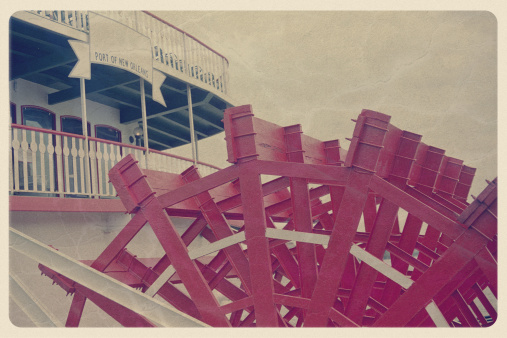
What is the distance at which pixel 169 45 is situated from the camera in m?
4.43

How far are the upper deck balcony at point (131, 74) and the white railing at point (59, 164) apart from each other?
0.93 feet

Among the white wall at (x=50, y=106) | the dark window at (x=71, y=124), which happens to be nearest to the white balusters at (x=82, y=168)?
the dark window at (x=71, y=124)

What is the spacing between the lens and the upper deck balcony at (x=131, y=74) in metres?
4.31

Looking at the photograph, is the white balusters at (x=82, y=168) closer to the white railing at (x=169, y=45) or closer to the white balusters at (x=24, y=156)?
the white balusters at (x=24, y=156)

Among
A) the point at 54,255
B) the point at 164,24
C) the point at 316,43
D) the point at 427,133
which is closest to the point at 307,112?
the point at 316,43

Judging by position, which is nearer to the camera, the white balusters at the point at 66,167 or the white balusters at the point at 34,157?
the white balusters at the point at 34,157

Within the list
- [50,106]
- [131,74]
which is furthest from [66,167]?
[131,74]

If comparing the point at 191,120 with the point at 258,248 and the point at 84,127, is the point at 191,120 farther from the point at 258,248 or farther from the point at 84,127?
the point at 258,248

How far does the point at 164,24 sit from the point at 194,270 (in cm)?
156

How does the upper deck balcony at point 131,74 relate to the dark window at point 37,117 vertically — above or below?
above

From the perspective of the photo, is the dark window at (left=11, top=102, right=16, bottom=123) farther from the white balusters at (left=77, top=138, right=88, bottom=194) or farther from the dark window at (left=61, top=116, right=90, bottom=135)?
the white balusters at (left=77, top=138, right=88, bottom=194)

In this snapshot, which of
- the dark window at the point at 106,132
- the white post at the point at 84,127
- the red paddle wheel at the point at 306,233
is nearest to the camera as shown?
the red paddle wheel at the point at 306,233

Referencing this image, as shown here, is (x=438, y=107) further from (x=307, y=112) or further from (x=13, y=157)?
(x=13, y=157)

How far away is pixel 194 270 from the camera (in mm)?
3949
